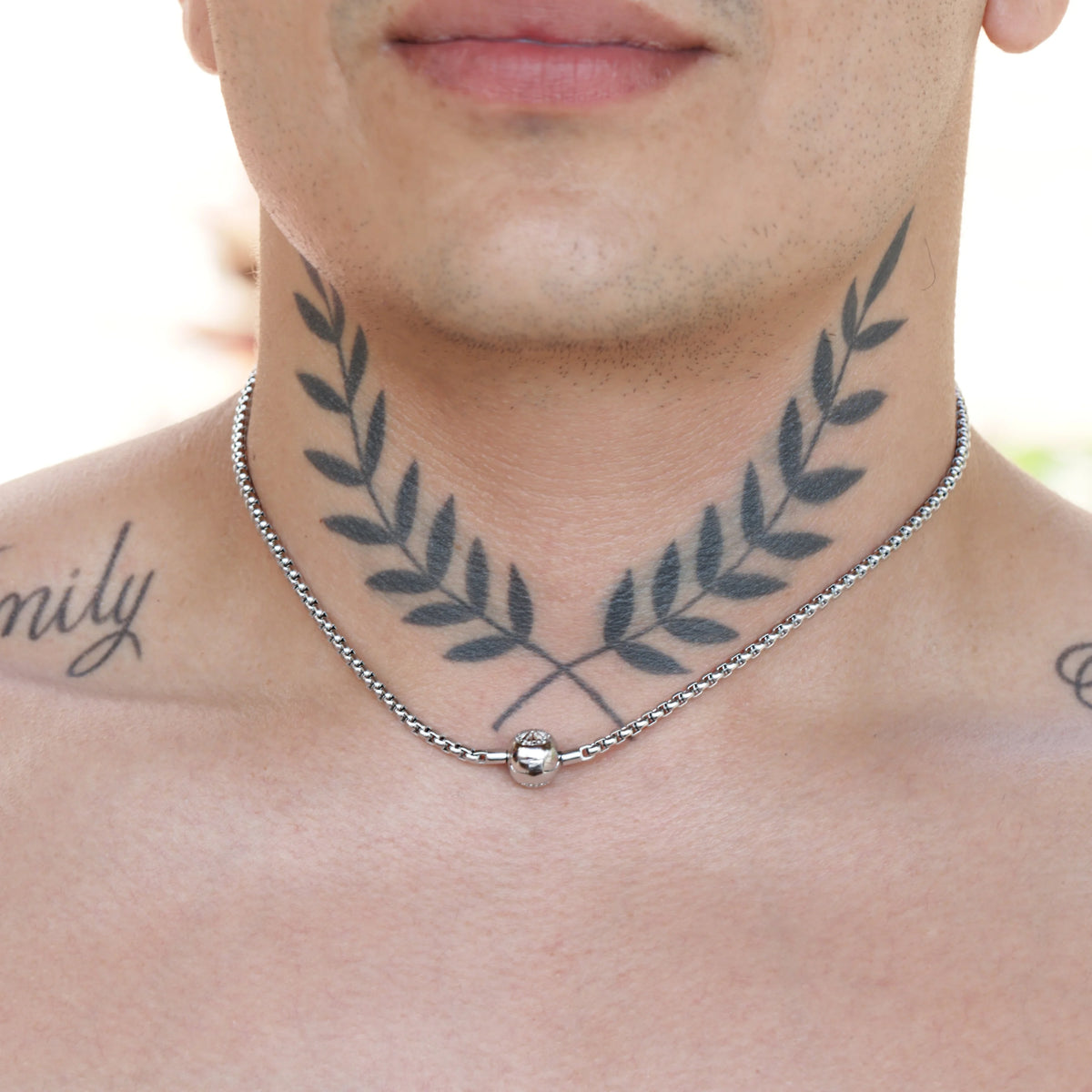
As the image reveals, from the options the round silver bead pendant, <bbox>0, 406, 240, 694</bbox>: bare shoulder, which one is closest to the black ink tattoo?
the round silver bead pendant

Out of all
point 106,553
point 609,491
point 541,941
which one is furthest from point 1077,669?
point 106,553

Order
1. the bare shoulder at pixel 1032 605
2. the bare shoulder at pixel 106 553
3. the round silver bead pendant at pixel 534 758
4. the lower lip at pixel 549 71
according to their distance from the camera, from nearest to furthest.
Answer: the lower lip at pixel 549 71 < the round silver bead pendant at pixel 534 758 < the bare shoulder at pixel 1032 605 < the bare shoulder at pixel 106 553

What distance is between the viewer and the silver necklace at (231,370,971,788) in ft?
6.91

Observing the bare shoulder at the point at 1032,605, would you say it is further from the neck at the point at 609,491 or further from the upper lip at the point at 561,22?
the upper lip at the point at 561,22

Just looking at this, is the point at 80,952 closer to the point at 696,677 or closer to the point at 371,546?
the point at 371,546

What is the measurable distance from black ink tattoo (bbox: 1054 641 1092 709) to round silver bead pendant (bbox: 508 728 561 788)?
0.74 meters

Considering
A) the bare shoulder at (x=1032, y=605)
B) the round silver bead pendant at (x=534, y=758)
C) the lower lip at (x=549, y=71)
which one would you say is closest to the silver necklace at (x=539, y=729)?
the round silver bead pendant at (x=534, y=758)

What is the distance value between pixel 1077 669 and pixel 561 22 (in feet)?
3.78

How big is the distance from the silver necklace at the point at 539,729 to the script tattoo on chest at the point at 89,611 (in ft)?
0.89

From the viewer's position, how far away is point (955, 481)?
2.30 m

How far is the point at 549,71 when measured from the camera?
1.83 metres

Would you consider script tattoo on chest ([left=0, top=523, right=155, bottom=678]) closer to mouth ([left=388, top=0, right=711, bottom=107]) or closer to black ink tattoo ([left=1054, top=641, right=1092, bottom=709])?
mouth ([left=388, top=0, right=711, bottom=107])

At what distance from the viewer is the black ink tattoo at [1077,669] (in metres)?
2.25

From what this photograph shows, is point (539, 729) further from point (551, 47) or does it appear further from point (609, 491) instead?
point (551, 47)
